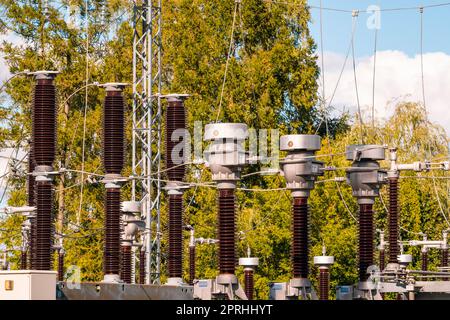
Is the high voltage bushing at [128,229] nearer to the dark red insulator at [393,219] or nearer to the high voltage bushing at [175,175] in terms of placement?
the high voltage bushing at [175,175]

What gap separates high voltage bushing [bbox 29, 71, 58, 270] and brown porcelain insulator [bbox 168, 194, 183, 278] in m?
3.30

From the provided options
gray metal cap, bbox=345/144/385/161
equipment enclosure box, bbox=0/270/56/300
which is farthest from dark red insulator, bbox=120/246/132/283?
equipment enclosure box, bbox=0/270/56/300

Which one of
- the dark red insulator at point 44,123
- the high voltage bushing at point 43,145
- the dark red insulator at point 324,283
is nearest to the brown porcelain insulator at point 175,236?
the high voltage bushing at point 43,145

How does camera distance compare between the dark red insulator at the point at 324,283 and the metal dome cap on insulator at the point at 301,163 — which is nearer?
the metal dome cap on insulator at the point at 301,163

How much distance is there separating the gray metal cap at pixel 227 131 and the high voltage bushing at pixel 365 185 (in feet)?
15.9

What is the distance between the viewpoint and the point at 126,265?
38.4 m

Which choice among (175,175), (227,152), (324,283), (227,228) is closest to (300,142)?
(227,152)

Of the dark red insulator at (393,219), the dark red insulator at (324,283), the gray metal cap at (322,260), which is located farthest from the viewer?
the gray metal cap at (322,260)

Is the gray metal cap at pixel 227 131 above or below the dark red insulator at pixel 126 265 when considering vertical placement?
above

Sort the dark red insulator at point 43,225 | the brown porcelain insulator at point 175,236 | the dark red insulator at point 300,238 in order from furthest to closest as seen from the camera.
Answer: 1. the brown porcelain insulator at point 175,236
2. the dark red insulator at point 43,225
3. the dark red insulator at point 300,238

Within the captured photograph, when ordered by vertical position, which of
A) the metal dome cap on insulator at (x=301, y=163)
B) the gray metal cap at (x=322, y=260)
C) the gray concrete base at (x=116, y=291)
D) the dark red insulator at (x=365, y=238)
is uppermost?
the metal dome cap on insulator at (x=301, y=163)

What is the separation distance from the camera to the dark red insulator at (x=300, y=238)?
2777cm

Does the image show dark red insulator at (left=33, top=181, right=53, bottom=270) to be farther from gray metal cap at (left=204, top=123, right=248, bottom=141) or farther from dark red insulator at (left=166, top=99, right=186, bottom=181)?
gray metal cap at (left=204, top=123, right=248, bottom=141)

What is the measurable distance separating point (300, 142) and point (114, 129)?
15.9 ft
